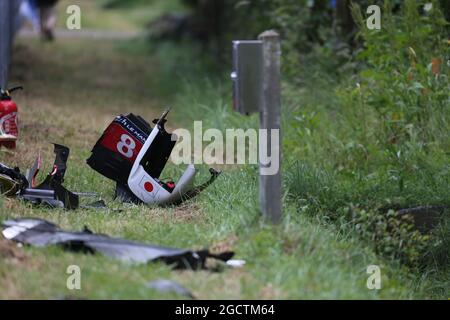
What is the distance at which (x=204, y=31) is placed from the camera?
16891 mm

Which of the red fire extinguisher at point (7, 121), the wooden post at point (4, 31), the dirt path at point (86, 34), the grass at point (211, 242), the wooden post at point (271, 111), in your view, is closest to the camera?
the grass at point (211, 242)

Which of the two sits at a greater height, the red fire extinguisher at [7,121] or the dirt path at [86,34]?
the dirt path at [86,34]

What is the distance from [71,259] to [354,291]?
1.60 meters

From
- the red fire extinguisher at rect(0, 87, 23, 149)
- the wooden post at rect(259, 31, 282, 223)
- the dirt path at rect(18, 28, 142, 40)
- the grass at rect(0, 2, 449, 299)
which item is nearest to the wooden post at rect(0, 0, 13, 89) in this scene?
the grass at rect(0, 2, 449, 299)

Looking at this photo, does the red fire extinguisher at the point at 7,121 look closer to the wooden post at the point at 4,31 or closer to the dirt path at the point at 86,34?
the wooden post at the point at 4,31

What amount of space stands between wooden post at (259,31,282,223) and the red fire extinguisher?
307 cm

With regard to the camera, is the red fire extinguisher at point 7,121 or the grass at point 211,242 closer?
the grass at point 211,242

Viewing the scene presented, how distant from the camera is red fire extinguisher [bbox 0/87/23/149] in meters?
7.62

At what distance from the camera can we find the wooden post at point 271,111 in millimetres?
5273

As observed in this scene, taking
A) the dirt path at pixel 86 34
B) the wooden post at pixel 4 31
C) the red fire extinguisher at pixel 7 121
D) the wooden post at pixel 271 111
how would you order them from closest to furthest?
the wooden post at pixel 271 111 → the red fire extinguisher at pixel 7 121 → the wooden post at pixel 4 31 → the dirt path at pixel 86 34

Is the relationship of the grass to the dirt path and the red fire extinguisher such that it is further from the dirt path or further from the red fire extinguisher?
the dirt path

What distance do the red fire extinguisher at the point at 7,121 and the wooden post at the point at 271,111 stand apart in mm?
3072

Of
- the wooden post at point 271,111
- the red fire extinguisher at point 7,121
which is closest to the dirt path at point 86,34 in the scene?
the red fire extinguisher at point 7,121

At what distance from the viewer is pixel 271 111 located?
5344 millimetres
